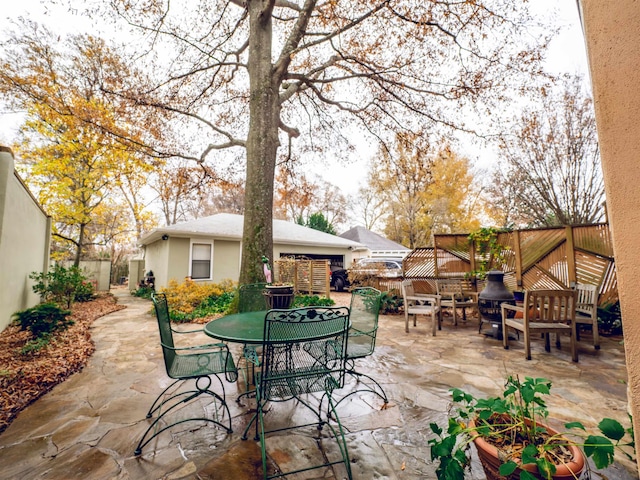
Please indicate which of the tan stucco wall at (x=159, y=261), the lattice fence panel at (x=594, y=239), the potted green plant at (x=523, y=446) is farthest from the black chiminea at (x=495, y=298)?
the tan stucco wall at (x=159, y=261)

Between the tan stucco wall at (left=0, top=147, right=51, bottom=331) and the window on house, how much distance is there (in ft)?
13.6

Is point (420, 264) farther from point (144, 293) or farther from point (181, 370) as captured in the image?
point (144, 293)

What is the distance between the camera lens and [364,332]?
3025 millimetres

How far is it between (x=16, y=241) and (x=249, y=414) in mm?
5788

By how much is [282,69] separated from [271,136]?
1.48m

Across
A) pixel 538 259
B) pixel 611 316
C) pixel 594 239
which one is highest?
pixel 594 239

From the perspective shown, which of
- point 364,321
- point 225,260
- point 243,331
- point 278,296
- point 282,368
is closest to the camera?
point 282,368

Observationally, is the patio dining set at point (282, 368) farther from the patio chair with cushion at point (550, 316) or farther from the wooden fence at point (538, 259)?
the wooden fence at point (538, 259)

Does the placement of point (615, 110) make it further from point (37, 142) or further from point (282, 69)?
point (37, 142)

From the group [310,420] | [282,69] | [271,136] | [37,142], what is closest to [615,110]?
[310,420]

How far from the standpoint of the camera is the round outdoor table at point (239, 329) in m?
2.20

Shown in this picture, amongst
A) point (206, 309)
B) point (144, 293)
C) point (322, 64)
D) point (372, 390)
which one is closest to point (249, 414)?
point (372, 390)

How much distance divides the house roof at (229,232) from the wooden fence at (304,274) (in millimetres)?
1615

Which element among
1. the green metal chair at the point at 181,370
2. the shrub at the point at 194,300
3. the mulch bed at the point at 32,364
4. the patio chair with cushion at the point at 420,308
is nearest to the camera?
the green metal chair at the point at 181,370
